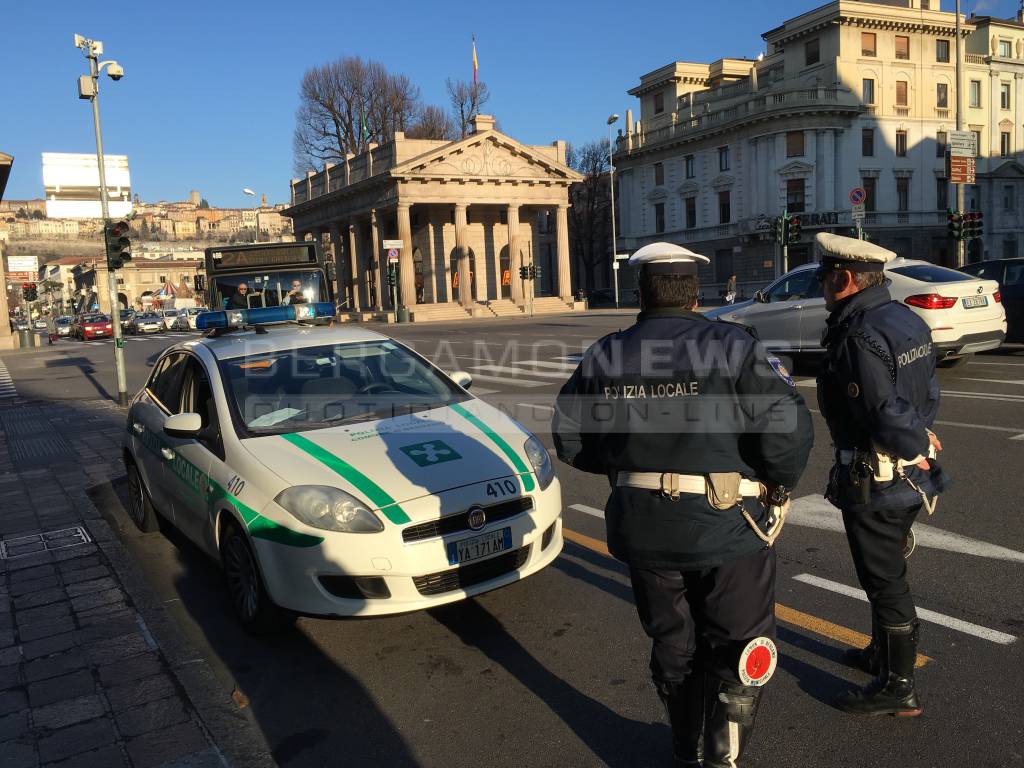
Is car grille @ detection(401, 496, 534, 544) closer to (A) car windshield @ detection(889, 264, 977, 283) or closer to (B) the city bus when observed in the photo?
(A) car windshield @ detection(889, 264, 977, 283)

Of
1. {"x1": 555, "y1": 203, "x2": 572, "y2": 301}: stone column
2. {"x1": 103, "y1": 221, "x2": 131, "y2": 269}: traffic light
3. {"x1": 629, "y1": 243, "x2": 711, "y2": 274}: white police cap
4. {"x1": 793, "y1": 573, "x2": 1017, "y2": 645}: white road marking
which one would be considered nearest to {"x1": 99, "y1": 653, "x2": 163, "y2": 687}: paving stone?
{"x1": 629, "y1": 243, "x2": 711, "y2": 274}: white police cap

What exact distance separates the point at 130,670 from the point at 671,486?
2777 mm

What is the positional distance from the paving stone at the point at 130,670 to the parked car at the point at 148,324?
166 ft

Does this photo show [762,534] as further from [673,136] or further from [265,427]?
[673,136]

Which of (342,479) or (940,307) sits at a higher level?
(940,307)

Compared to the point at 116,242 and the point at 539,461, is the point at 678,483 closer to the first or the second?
the point at 539,461

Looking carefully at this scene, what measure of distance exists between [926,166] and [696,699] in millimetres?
58988

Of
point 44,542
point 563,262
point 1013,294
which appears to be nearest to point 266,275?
point 44,542

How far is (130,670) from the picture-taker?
3.79 m

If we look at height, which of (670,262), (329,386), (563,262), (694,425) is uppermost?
(563,262)

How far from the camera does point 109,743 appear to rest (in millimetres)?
3180

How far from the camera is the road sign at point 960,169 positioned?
69.4 feet

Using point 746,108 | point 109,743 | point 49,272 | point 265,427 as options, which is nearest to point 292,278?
point 265,427

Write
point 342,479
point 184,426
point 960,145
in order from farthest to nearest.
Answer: point 960,145 → point 184,426 → point 342,479
